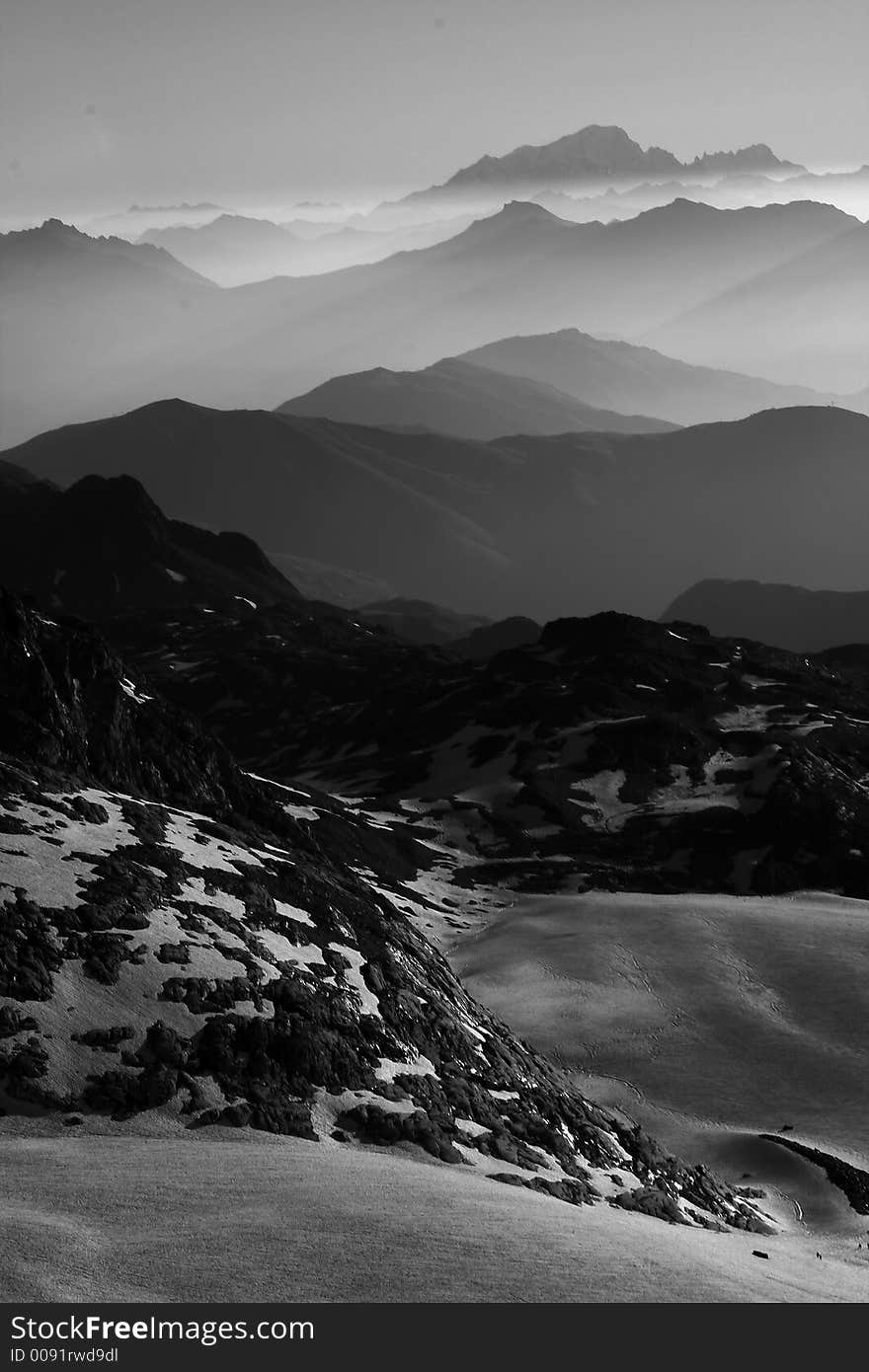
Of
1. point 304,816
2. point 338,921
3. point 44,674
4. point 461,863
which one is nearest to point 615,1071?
point 338,921

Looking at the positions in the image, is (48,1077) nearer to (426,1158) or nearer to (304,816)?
(426,1158)

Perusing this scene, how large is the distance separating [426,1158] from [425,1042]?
1026 centimetres

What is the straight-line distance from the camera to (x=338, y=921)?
2800 inches

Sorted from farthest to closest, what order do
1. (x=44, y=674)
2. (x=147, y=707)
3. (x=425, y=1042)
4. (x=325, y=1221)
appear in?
1. (x=147, y=707)
2. (x=44, y=674)
3. (x=425, y=1042)
4. (x=325, y=1221)

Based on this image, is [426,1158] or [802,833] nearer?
[426,1158]

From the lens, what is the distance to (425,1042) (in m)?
63.1

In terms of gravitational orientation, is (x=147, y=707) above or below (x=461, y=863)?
above

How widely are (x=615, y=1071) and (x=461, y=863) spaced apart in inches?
3178

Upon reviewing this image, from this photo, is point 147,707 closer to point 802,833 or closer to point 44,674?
point 44,674
